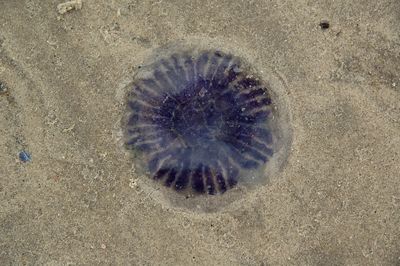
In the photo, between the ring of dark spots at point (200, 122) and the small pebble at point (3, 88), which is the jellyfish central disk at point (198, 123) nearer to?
the ring of dark spots at point (200, 122)

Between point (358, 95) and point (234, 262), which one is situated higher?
point (358, 95)

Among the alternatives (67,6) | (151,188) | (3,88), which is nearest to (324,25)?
(151,188)

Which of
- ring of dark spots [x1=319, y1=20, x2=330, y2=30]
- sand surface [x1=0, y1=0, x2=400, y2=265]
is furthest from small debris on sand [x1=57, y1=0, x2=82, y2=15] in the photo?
ring of dark spots [x1=319, y1=20, x2=330, y2=30]

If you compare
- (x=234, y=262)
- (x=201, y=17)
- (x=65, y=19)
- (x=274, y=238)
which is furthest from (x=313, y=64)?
(x=65, y=19)

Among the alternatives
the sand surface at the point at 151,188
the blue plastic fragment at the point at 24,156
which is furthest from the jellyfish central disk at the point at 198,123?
the blue plastic fragment at the point at 24,156

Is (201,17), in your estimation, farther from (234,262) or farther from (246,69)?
(234,262)

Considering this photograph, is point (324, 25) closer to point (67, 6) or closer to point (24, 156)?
point (67, 6)
